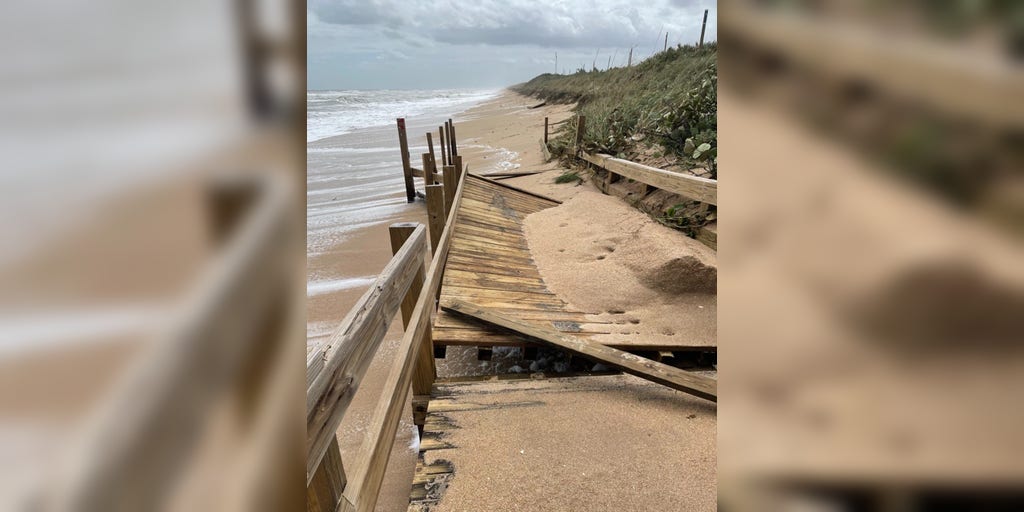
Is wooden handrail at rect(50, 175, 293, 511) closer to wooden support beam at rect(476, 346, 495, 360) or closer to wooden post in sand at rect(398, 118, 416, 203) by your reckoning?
wooden support beam at rect(476, 346, 495, 360)

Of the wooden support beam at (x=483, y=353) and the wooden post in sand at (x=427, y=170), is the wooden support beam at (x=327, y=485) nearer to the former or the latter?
the wooden support beam at (x=483, y=353)

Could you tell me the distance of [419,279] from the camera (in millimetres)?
3551

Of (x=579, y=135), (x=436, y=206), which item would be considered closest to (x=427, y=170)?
(x=579, y=135)

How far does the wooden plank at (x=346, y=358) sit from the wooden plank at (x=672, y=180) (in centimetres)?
365

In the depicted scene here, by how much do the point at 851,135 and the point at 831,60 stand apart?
36mm

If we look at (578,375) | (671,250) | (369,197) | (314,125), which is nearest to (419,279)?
(578,375)

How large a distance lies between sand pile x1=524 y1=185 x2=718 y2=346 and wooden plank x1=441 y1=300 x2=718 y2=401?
490 millimetres

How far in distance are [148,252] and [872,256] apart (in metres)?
0.35

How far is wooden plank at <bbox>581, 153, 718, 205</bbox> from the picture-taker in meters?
5.23

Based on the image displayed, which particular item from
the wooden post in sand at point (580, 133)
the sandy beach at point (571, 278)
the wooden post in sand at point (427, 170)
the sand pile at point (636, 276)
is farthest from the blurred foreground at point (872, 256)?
the wooden post in sand at point (580, 133)

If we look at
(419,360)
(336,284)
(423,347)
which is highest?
(423,347)

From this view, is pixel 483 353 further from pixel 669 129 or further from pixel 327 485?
pixel 669 129

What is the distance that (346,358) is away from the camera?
176cm

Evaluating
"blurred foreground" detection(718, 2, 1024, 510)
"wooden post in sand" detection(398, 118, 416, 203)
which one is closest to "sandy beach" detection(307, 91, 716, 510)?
"wooden post in sand" detection(398, 118, 416, 203)
